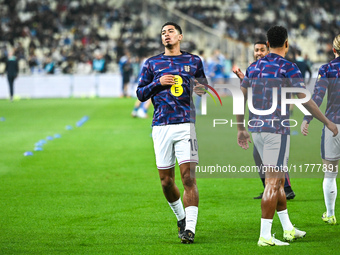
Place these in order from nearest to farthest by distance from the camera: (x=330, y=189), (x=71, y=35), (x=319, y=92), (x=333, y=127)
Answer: (x=333, y=127)
(x=319, y=92)
(x=330, y=189)
(x=71, y=35)

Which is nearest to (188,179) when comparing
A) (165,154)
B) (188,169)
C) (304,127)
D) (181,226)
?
(188,169)

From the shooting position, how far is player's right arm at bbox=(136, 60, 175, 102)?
19.8 ft

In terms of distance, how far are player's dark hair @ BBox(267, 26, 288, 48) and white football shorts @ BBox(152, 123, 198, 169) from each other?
44.7 inches

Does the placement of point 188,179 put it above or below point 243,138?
below

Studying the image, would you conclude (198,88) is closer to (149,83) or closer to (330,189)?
(149,83)

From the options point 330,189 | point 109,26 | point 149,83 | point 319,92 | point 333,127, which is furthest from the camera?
point 109,26

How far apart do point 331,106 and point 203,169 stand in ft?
4.95

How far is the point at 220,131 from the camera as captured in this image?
682cm

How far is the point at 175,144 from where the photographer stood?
619 cm

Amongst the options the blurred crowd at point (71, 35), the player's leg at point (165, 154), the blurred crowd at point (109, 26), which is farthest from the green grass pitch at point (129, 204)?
the blurred crowd at point (109, 26)

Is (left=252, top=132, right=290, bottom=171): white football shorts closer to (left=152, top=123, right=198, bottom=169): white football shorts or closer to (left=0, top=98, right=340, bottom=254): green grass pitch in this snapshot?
(left=0, top=98, right=340, bottom=254): green grass pitch

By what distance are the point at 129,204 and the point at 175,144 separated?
2360mm

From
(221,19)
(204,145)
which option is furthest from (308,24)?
(204,145)

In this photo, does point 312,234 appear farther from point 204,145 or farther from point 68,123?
point 68,123
